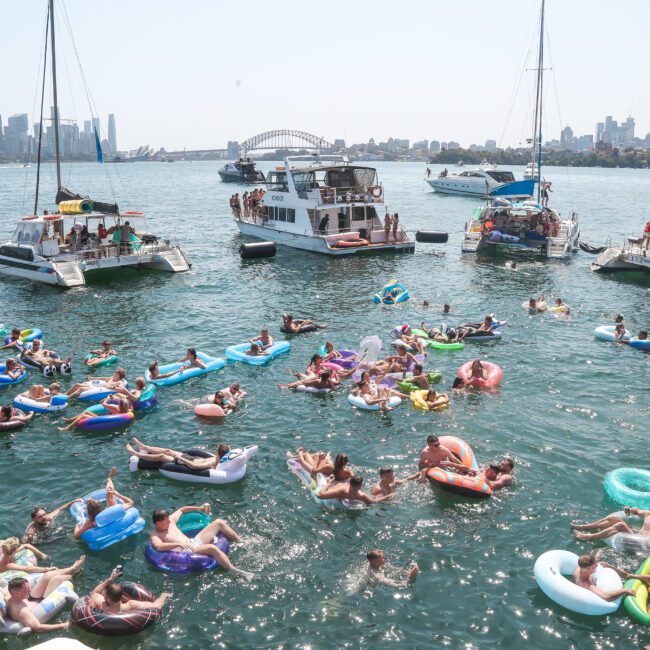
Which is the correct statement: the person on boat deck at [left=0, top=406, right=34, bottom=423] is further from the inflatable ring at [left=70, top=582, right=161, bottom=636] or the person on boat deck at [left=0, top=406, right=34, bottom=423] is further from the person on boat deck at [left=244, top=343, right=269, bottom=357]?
the inflatable ring at [left=70, top=582, right=161, bottom=636]

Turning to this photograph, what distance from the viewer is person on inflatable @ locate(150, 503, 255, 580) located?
1222 cm

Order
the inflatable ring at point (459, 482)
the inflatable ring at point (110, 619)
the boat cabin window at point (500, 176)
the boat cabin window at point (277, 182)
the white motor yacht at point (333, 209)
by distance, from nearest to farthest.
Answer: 1. the inflatable ring at point (110, 619)
2. the inflatable ring at point (459, 482)
3. the white motor yacht at point (333, 209)
4. the boat cabin window at point (277, 182)
5. the boat cabin window at point (500, 176)

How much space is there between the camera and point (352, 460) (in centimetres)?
1638

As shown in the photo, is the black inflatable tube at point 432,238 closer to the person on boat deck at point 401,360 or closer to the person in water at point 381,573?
the person on boat deck at point 401,360

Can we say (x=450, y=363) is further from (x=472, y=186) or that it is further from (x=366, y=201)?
(x=472, y=186)

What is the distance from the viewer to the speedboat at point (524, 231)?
43938mm

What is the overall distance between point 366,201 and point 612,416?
2795cm

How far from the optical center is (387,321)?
1121 inches

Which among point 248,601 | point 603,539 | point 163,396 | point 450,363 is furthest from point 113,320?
point 603,539

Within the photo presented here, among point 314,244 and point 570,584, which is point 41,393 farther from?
point 314,244

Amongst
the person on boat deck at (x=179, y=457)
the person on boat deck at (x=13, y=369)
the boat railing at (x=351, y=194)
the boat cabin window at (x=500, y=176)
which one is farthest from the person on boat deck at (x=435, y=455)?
the boat cabin window at (x=500, y=176)

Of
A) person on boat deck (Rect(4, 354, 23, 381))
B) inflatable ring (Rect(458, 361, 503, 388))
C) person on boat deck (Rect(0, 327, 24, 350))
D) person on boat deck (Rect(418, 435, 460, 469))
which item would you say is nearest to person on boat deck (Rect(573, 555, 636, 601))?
person on boat deck (Rect(418, 435, 460, 469))

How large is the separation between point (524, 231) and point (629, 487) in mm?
32487

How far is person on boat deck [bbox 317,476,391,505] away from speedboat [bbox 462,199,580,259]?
108 ft
